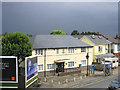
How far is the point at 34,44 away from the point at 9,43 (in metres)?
6.59

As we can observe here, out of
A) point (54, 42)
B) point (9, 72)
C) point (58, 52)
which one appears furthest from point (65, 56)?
point (9, 72)

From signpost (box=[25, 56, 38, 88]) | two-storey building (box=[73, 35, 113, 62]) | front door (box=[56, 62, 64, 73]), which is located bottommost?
front door (box=[56, 62, 64, 73])

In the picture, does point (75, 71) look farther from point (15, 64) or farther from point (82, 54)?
point (15, 64)

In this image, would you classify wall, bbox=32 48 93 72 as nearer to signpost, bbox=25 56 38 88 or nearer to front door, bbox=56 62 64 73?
front door, bbox=56 62 64 73

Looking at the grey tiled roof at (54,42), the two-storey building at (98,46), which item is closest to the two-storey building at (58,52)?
the grey tiled roof at (54,42)

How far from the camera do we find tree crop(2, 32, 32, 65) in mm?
26078

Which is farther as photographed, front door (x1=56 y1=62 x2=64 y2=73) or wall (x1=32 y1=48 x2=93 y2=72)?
front door (x1=56 y1=62 x2=64 y2=73)

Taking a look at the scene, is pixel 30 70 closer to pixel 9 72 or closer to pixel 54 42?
pixel 9 72

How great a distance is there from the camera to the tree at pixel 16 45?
1027 inches

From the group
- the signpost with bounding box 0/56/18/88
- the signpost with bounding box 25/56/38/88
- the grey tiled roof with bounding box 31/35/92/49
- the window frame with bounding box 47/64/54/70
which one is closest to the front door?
the window frame with bounding box 47/64/54/70

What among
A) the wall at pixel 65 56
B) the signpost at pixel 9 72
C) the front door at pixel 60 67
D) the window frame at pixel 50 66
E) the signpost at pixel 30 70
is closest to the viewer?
the signpost at pixel 9 72

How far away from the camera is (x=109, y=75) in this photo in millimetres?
31094

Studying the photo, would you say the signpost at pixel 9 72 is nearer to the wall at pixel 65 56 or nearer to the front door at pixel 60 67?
the wall at pixel 65 56

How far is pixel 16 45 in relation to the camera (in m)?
26.3
